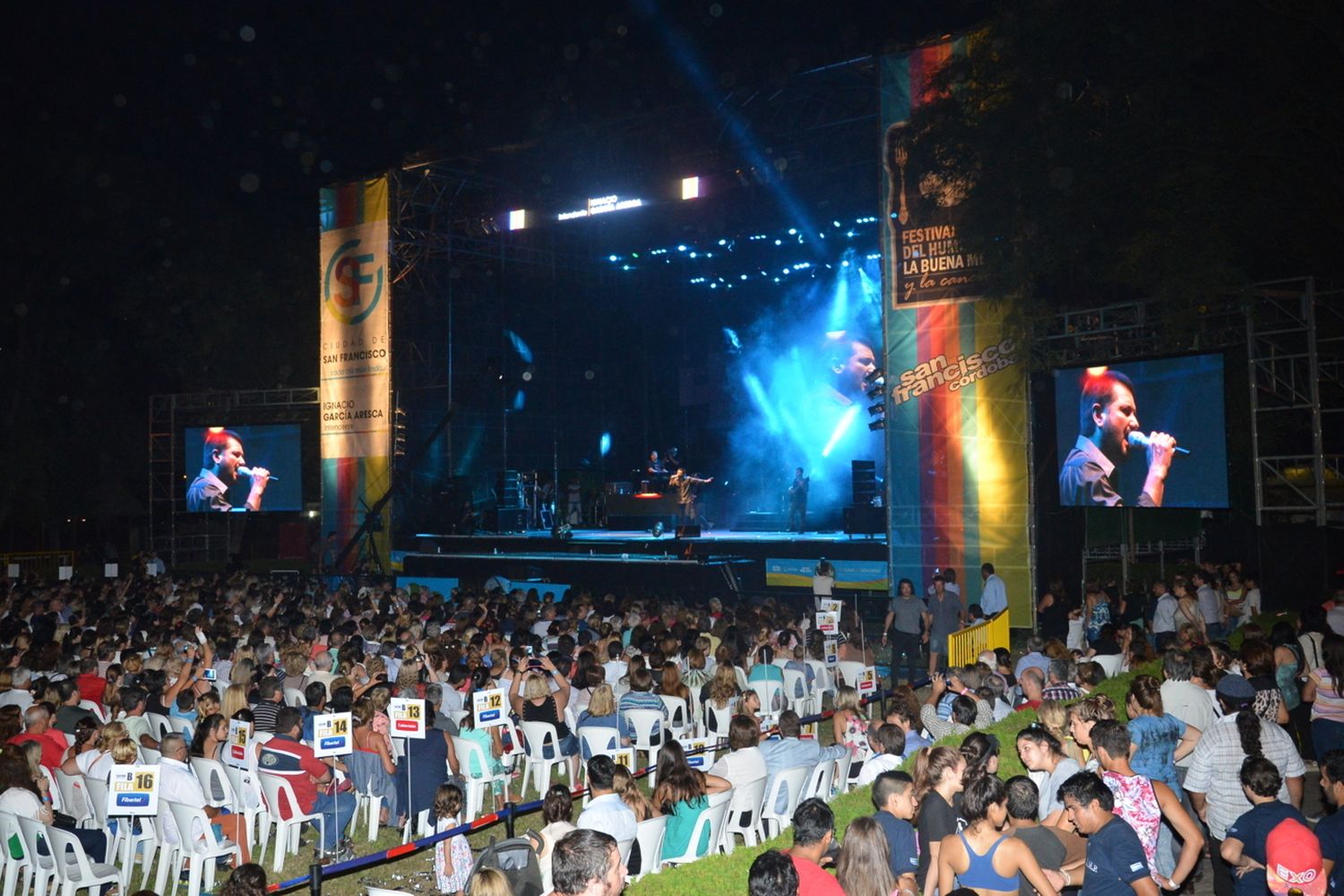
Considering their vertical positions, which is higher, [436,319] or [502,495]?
[436,319]

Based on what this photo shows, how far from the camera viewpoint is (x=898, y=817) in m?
5.12

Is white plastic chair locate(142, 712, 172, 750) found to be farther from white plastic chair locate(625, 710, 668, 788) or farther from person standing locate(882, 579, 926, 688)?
person standing locate(882, 579, 926, 688)

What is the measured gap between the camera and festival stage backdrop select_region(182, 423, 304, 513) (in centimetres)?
2748

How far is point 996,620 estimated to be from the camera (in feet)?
46.1

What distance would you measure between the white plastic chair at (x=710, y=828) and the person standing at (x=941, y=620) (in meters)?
7.88

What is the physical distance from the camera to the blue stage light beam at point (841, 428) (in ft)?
87.4

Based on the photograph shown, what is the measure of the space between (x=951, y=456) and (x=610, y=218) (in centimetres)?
1025

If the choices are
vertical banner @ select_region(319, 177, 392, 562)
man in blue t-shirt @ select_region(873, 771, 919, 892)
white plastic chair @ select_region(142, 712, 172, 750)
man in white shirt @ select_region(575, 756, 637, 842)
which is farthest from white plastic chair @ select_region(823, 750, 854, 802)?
vertical banner @ select_region(319, 177, 392, 562)

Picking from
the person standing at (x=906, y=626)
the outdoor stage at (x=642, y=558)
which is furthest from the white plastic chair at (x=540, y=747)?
the outdoor stage at (x=642, y=558)

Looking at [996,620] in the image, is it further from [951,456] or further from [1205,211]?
[1205,211]

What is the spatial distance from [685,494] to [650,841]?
65.7 feet

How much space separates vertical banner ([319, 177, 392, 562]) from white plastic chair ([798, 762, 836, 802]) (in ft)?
62.1

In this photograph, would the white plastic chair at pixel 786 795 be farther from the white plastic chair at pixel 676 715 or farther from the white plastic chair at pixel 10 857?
the white plastic chair at pixel 10 857

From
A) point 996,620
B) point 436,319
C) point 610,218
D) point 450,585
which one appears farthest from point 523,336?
point 996,620
